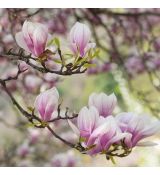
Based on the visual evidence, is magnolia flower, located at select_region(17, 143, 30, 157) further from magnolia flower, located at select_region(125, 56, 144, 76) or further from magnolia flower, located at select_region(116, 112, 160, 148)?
magnolia flower, located at select_region(116, 112, 160, 148)

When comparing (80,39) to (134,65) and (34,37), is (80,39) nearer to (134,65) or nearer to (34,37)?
(34,37)

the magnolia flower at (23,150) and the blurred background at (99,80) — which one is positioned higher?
the blurred background at (99,80)

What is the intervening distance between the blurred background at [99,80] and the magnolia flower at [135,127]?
2.09 ft

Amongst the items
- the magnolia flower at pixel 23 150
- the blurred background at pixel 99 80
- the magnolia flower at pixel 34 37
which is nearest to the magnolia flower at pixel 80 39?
the magnolia flower at pixel 34 37

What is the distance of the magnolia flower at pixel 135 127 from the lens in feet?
2.30

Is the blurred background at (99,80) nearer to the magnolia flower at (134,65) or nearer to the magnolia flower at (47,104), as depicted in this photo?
the magnolia flower at (134,65)

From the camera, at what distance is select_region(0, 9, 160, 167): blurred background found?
4.81ft

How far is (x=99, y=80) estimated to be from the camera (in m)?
1.87

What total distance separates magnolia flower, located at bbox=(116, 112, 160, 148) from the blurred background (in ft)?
2.09

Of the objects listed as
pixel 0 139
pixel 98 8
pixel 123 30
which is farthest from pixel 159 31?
pixel 0 139

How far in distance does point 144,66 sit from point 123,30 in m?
0.14
